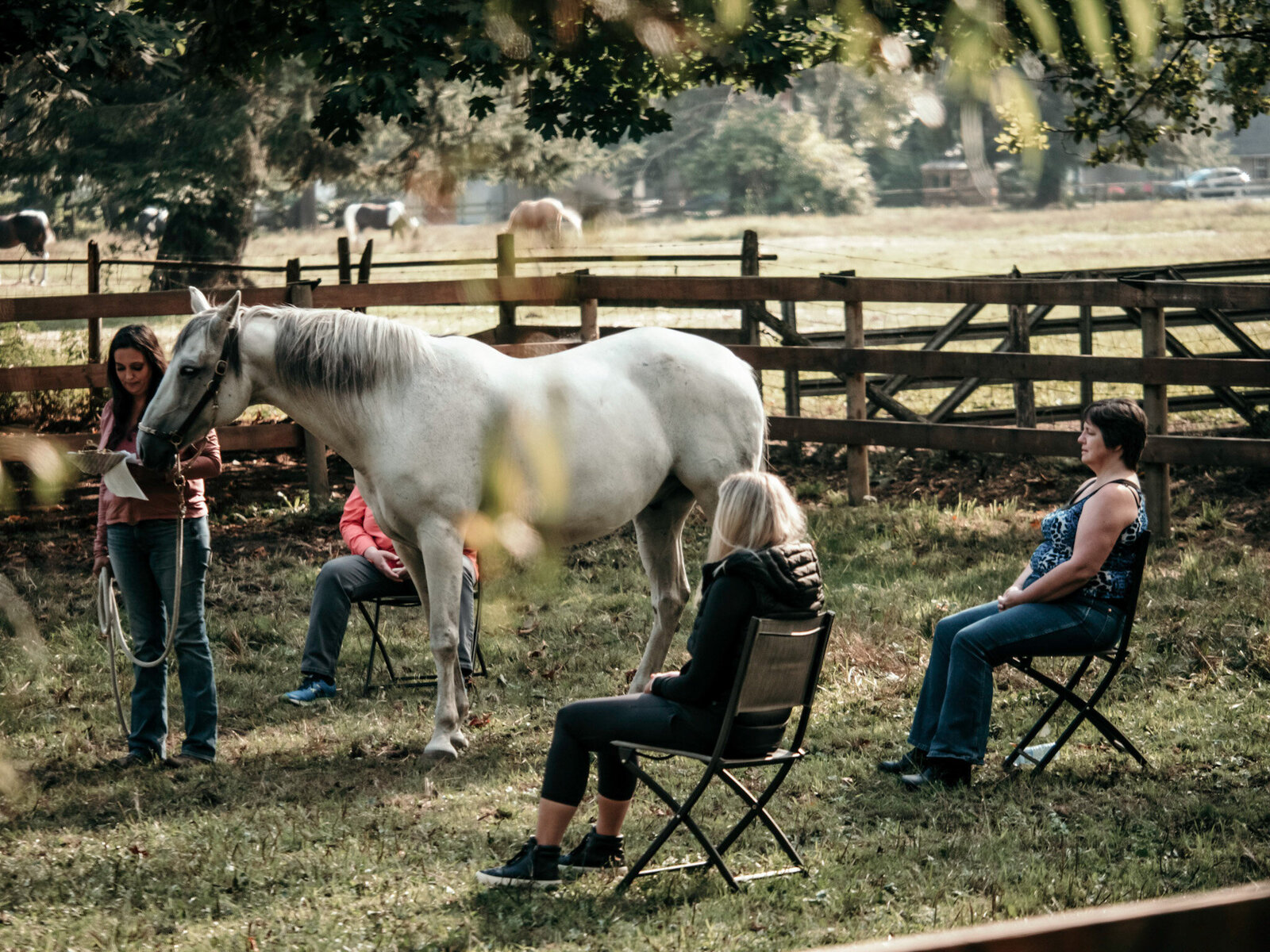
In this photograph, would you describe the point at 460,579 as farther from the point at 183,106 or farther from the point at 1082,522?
the point at 183,106

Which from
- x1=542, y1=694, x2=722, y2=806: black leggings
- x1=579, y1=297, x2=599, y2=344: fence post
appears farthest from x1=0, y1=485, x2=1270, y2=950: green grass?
x1=579, y1=297, x2=599, y2=344: fence post

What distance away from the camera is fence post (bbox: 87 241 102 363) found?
32.1 ft

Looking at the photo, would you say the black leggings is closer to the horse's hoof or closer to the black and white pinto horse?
the horse's hoof

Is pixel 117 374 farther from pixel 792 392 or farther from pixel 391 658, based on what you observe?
pixel 792 392

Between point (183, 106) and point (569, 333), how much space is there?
25.5 feet

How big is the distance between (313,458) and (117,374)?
4.05m

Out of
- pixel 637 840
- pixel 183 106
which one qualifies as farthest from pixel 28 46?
pixel 183 106

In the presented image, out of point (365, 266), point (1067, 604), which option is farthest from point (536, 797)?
point (365, 266)

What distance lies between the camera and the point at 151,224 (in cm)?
1878

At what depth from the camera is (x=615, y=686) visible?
5.65 m

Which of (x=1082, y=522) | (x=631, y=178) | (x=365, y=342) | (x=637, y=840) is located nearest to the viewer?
(x=637, y=840)

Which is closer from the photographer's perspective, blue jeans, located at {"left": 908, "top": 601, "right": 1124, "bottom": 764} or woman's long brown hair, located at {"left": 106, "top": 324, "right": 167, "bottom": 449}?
blue jeans, located at {"left": 908, "top": 601, "right": 1124, "bottom": 764}

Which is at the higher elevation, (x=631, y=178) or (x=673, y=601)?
(x=631, y=178)

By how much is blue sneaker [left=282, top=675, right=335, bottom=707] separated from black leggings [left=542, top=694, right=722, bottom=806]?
2.25m
